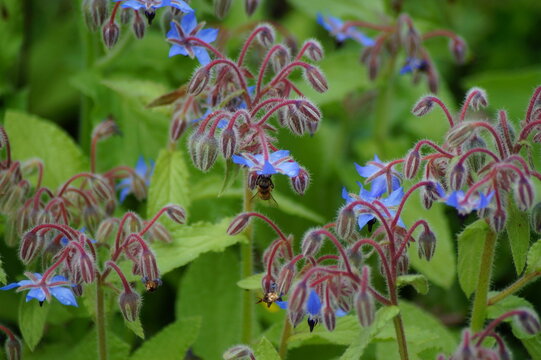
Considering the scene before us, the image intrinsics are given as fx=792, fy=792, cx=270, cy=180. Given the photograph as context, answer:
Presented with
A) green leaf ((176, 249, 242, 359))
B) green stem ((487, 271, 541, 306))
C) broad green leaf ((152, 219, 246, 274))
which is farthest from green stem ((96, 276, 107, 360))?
green stem ((487, 271, 541, 306))

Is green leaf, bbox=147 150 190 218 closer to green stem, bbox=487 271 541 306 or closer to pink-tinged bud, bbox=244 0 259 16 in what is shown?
pink-tinged bud, bbox=244 0 259 16

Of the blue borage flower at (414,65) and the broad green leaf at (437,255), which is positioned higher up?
the blue borage flower at (414,65)

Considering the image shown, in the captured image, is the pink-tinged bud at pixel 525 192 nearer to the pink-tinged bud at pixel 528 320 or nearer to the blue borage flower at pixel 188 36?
the pink-tinged bud at pixel 528 320

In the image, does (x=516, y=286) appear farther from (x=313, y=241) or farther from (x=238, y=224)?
(x=238, y=224)

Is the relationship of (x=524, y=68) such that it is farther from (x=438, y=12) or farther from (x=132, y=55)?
(x=132, y=55)

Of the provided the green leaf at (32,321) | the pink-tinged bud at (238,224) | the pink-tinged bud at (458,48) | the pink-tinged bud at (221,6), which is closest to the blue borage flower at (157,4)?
the pink-tinged bud at (221,6)

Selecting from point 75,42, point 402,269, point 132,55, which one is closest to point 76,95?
point 75,42
